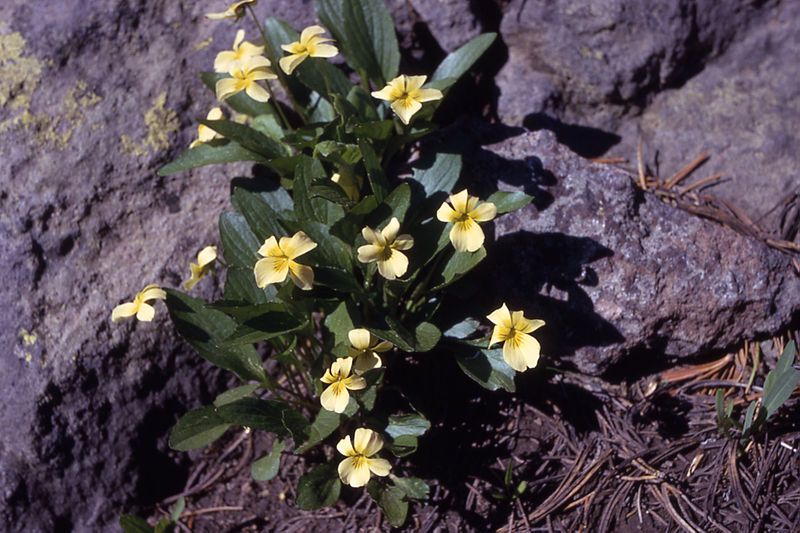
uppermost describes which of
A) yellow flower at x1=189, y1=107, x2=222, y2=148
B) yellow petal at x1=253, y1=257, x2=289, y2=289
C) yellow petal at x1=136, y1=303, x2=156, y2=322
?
yellow flower at x1=189, y1=107, x2=222, y2=148

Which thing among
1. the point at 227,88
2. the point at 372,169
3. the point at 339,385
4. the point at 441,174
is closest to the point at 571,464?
the point at 339,385

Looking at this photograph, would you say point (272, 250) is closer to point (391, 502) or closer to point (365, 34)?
point (391, 502)

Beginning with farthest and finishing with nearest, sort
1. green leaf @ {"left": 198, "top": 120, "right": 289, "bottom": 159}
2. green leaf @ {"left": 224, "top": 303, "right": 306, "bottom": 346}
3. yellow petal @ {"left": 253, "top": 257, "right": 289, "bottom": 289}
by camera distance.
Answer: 1. green leaf @ {"left": 198, "top": 120, "right": 289, "bottom": 159}
2. green leaf @ {"left": 224, "top": 303, "right": 306, "bottom": 346}
3. yellow petal @ {"left": 253, "top": 257, "right": 289, "bottom": 289}

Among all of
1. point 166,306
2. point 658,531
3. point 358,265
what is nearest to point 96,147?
point 166,306

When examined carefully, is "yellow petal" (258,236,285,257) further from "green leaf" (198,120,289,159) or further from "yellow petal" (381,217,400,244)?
"green leaf" (198,120,289,159)

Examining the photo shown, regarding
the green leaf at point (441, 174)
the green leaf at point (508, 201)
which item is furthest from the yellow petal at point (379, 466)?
the green leaf at point (441, 174)

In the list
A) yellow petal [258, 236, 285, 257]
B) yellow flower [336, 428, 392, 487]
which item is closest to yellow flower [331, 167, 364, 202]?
yellow petal [258, 236, 285, 257]

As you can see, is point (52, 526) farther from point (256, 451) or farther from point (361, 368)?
point (361, 368)
